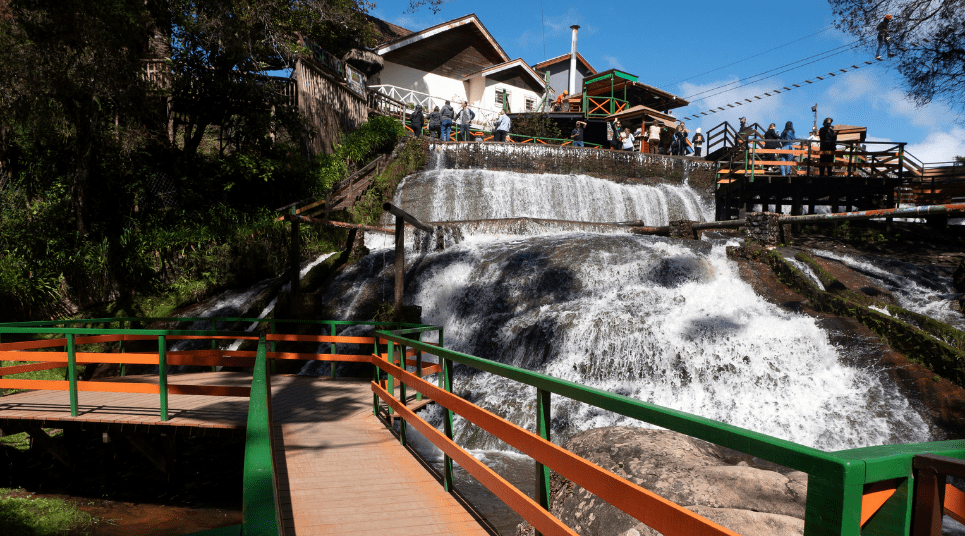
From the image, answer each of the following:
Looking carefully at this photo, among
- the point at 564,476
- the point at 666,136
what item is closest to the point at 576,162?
the point at 666,136

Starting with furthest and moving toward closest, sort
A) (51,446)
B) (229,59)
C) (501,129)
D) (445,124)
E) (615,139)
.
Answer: (615,139)
(501,129)
(445,124)
(229,59)
(51,446)

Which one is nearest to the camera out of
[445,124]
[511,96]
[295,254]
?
[295,254]

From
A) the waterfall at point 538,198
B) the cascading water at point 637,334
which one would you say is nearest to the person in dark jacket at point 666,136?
the waterfall at point 538,198

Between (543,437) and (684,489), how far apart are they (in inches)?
53.3

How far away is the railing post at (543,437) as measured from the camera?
9.03 ft

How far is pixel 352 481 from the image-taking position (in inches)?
167

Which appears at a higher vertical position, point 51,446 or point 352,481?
point 352,481

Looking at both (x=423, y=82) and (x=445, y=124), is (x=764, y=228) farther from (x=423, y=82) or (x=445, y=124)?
(x=423, y=82)

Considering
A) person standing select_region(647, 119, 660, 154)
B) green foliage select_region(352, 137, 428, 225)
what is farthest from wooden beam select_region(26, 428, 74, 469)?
person standing select_region(647, 119, 660, 154)

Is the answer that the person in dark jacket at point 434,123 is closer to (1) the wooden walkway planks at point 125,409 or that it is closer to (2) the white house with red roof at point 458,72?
(2) the white house with red roof at point 458,72

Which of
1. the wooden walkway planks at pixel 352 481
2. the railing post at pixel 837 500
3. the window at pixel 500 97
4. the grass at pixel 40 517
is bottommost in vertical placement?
the grass at pixel 40 517

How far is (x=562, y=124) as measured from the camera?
104 feet

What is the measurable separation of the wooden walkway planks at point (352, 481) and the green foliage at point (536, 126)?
2517 centimetres

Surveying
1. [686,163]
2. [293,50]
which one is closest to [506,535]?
[293,50]
